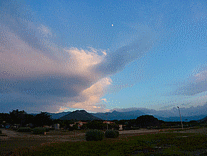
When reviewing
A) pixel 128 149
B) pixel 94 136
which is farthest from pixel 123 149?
pixel 94 136

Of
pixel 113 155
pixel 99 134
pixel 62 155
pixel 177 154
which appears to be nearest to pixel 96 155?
pixel 113 155

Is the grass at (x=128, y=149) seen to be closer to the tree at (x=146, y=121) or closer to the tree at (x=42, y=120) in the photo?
the tree at (x=42, y=120)

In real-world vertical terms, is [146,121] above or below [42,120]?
above

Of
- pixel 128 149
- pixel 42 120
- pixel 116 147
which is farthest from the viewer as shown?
pixel 42 120

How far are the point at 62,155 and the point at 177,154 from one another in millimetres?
8927

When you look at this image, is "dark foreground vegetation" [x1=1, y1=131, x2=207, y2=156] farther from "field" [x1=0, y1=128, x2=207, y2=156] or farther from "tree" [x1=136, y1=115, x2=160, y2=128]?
"tree" [x1=136, y1=115, x2=160, y2=128]

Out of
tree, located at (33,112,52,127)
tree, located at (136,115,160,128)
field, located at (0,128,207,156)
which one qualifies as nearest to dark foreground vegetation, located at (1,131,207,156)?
field, located at (0,128,207,156)

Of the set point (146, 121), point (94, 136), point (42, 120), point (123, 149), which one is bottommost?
point (123, 149)

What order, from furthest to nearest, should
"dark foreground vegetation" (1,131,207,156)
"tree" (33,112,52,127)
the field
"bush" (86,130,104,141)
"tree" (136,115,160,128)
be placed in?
"tree" (136,115,160,128) < "tree" (33,112,52,127) < "bush" (86,130,104,141) < the field < "dark foreground vegetation" (1,131,207,156)

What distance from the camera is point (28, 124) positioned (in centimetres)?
7431

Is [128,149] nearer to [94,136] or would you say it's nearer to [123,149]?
[123,149]

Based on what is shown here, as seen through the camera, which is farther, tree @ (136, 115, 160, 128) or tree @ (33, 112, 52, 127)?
tree @ (136, 115, 160, 128)

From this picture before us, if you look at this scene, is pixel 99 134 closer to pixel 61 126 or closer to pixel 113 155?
pixel 113 155

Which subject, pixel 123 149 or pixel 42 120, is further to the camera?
pixel 42 120
